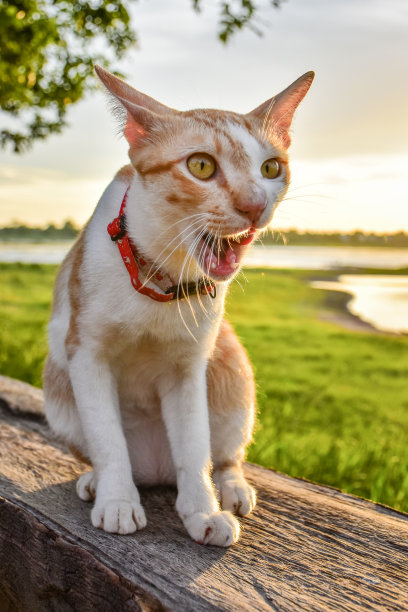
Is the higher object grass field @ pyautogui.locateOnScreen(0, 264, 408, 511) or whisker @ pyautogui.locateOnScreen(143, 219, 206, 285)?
whisker @ pyautogui.locateOnScreen(143, 219, 206, 285)

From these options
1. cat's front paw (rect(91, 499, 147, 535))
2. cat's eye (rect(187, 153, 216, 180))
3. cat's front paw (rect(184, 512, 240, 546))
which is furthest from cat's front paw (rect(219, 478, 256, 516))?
cat's eye (rect(187, 153, 216, 180))

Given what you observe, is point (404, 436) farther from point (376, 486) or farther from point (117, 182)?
point (117, 182)

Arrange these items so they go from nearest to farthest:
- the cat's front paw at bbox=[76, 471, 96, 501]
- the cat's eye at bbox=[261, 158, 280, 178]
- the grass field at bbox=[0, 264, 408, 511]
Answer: the cat's eye at bbox=[261, 158, 280, 178] < the cat's front paw at bbox=[76, 471, 96, 501] < the grass field at bbox=[0, 264, 408, 511]

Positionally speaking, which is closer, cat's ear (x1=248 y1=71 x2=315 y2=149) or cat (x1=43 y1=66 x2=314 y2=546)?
cat (x1=43 y1=66 x2=314 y2=546)

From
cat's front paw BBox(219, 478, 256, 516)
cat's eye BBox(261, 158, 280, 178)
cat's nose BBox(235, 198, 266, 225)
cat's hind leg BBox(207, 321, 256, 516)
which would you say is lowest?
cat's front paw BBox(219, 478, 256, 516)

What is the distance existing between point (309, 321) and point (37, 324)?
19.4 feet

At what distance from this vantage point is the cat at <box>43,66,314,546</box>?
1.83m

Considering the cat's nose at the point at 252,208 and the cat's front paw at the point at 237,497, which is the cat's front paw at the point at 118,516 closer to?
the cat's front paw at the point at 237,497

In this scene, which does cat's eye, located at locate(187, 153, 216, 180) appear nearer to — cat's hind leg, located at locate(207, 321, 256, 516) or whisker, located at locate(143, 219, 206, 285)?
whisker, located at locate(143, 219, 206, 285)

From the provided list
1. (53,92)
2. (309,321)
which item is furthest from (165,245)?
(309,321)

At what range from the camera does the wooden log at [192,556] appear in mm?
1748

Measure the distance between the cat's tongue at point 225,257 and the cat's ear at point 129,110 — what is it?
451 millimetres

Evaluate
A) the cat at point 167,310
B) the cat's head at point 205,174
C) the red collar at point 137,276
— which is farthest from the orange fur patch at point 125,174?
the cat's head at point 205,174

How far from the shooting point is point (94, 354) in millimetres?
2098
